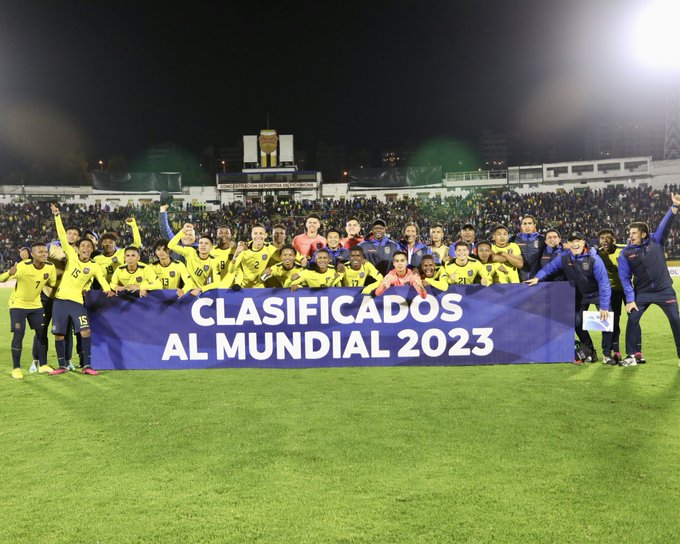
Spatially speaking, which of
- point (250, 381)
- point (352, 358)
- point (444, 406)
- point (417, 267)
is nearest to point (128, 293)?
point (250, 381)

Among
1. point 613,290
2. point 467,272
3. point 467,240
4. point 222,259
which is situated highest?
point 467,240

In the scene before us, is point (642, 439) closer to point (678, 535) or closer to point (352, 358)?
point (678, 535)

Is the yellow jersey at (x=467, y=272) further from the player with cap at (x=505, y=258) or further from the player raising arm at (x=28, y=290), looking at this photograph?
the player raising arm at (x=28, y=290)

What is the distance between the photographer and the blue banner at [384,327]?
26.2 ft

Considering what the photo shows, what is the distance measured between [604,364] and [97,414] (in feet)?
22.2

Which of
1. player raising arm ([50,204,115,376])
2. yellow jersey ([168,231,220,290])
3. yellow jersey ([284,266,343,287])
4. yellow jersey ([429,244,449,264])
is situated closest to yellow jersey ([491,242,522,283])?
yellow jersey ([429,244,449,264])

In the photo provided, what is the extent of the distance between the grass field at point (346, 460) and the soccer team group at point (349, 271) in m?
1.02

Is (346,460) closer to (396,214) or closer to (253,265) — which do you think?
(253,265)

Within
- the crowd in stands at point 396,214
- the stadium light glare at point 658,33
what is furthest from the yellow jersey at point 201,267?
→ the crowd in stands at point 396,214

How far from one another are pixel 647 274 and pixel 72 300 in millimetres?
8118

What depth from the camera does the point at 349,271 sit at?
27.7ft

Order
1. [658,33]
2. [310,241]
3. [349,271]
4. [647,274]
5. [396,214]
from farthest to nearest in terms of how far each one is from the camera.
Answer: [396,214] → [658,33] → [310,241] → [349,271] → [647,274]

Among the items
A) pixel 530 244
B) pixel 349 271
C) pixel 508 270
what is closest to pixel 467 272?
pixel 508 270

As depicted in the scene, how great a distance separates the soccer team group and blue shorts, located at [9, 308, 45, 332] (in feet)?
0.04
